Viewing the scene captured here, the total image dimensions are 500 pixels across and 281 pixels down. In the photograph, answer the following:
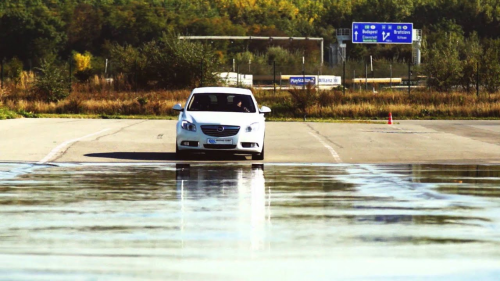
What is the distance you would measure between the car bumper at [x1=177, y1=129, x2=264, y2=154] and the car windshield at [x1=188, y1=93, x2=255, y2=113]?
1.56m

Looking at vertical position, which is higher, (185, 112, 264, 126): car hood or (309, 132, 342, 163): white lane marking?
(185, 112, 264, 126): car hood

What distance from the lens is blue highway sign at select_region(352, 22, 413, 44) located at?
363 feet

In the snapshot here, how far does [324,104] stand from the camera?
51.8 meters

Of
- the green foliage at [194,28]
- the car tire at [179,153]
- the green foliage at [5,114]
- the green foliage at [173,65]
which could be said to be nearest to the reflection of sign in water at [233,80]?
the green foliage at [173,65]

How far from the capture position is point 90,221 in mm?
12422

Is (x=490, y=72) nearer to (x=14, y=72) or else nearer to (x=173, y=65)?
(x=173, y=65)

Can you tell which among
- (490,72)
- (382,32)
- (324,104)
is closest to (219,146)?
(324,104)

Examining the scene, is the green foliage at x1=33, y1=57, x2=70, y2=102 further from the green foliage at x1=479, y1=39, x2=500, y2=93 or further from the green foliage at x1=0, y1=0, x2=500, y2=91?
the green foliage at x1=0, y1=0, x2=500, y2=91

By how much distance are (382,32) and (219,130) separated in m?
89.7

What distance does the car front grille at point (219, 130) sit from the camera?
23.2m

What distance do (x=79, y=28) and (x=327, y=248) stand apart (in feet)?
523

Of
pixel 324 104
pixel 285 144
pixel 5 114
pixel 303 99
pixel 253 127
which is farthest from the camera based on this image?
pixel 324 104

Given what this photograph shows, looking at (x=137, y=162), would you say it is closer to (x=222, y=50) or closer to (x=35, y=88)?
(x=35, y=88)

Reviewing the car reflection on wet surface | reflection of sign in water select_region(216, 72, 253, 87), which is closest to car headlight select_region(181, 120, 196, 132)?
the car reflection on wet surface
